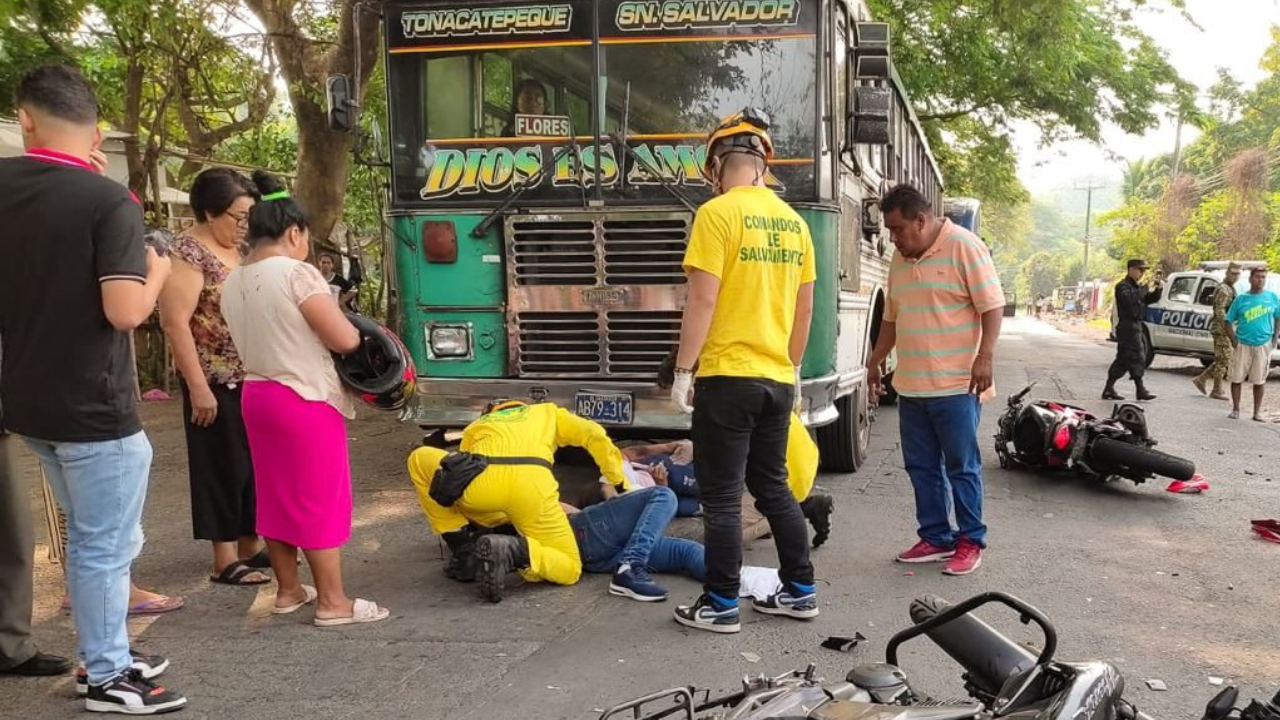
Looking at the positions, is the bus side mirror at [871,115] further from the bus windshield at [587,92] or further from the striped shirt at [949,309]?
the striped shirt at [949,309]

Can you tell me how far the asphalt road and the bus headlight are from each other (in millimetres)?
1027

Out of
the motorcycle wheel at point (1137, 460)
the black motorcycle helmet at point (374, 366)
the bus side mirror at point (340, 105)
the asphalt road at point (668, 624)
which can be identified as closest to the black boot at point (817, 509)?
the asphalt road at point (668, 624)

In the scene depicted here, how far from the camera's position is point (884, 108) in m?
5.26

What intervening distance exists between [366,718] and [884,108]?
4133mm

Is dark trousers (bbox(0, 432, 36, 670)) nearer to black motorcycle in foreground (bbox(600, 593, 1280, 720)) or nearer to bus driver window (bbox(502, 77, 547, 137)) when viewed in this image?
black motorcycle in foreground (bbox(600, 593, 1280, 720))

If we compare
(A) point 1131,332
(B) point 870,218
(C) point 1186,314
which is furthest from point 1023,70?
(B) point 870,218

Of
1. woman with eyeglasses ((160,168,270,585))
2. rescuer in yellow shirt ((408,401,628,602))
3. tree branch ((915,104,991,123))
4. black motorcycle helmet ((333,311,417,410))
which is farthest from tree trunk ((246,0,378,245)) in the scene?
tree branch ((915,104,991,123))

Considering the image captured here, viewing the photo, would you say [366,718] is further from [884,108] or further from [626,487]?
[884,108]

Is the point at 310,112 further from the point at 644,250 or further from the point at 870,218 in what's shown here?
the point at 870,218

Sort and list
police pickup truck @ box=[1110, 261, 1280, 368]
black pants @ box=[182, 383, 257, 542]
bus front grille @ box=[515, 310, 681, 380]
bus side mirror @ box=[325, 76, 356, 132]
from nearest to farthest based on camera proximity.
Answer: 1. black pants @ box=[182, 383, 257, 542]
2. bus front grille @ box=[515, 310, 681, 380]
3. bus side mirror @ box=[325, 76, 356, 132]
4. police pickup truck @ box=[1110, 261, 1280, 368]

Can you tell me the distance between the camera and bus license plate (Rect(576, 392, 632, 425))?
5.32 m

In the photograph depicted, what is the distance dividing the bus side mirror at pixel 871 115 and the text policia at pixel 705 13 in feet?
1.95

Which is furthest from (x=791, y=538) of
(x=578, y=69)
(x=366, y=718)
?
(x=578, y=69)

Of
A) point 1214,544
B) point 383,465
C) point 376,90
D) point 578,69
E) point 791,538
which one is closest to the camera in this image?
point 791,538
